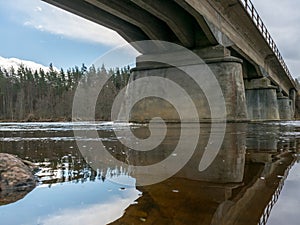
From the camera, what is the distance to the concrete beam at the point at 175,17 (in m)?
9.28

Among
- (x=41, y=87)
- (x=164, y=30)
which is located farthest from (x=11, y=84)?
(x=164, y=30)

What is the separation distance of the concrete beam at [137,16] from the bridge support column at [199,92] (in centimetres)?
139

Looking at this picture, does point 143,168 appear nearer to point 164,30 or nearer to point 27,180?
point 27,180

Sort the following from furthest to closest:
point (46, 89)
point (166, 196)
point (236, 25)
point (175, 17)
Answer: point (46, 89) < point (236, 25) < point (175, 17) < point (166, 196)

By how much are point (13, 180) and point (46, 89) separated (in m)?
73.6

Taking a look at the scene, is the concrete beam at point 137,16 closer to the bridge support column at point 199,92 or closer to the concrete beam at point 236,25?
the bridge support column at point 199,92

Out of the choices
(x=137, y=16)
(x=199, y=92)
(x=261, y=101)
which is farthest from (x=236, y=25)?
(x=261, y=101)

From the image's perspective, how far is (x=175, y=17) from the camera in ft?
35.0

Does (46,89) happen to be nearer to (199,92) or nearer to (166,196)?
(199,92)

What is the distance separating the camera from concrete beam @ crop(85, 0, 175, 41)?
884cm

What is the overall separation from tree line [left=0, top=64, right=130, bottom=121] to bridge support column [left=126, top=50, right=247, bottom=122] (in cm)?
4414

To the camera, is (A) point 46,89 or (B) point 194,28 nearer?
(B) point 194,28

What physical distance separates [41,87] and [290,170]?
7443cm

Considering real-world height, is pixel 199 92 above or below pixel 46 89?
below
